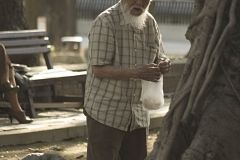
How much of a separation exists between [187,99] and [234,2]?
573mm

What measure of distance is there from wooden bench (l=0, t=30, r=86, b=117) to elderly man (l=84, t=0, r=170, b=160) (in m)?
3.88

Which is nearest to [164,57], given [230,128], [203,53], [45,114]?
[203,53]

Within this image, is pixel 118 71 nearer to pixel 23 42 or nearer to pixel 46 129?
pixel 46 129

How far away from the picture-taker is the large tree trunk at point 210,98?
389 centimetres

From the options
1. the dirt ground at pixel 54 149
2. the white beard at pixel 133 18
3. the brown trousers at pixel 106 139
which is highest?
the white beard at pixel 133 18

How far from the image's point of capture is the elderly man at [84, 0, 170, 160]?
4.71 m

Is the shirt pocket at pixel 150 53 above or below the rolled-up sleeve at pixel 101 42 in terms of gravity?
below

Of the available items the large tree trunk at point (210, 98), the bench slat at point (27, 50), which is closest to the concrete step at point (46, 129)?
the bench slat at point (27, 50)

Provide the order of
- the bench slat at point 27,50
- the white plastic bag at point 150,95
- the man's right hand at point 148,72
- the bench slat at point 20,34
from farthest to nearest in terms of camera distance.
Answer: the bench slat at point 27,50 → the bench slat at point 20,34 → the white plastic bag at point 150,95 → the man's right hand at point 148,72

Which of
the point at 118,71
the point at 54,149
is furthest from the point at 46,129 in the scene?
the point at 118,71

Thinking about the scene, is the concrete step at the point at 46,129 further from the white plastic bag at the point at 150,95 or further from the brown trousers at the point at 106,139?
the white plastic bag at the point at 150,95

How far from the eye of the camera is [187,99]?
164 inches

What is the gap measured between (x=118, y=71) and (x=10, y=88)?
370 cm

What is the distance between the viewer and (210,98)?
405cm
